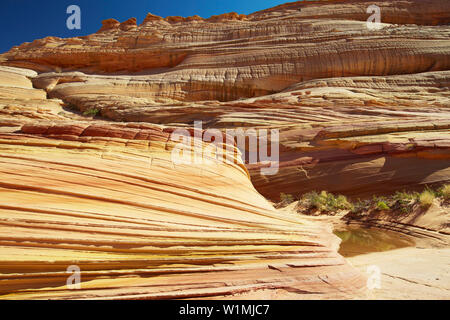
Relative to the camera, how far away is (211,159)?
6.14 m

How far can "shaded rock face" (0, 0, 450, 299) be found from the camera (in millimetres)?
3328

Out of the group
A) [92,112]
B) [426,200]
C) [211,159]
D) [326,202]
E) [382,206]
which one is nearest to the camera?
[211,159]

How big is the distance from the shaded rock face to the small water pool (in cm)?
57

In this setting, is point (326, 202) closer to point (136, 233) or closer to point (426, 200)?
point (426, 200)

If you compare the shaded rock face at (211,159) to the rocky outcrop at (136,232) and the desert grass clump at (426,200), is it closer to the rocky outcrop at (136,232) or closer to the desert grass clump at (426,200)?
the rocky outcrop at (136,232)

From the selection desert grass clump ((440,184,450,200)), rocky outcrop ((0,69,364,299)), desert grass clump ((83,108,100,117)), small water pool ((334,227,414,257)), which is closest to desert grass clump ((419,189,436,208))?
desert grass clump ((440,184,450,200))

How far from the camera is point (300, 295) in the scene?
11.0ft

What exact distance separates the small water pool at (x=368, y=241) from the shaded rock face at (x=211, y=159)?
0.57 meters

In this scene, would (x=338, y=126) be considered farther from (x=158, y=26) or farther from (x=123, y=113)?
(x=158, y=26)

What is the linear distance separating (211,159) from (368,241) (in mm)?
4256

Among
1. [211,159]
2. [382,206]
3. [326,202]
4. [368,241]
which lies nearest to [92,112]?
[211,159]

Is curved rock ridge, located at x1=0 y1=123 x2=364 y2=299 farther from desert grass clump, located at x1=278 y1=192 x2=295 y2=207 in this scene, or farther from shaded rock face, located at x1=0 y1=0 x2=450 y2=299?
desert grass clump, located at x1=278 y1=192 x2=295 y2=207

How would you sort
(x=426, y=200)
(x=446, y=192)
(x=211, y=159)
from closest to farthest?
(x=211, y=159) → (x=426, y=200) → (x=446, y=192)
